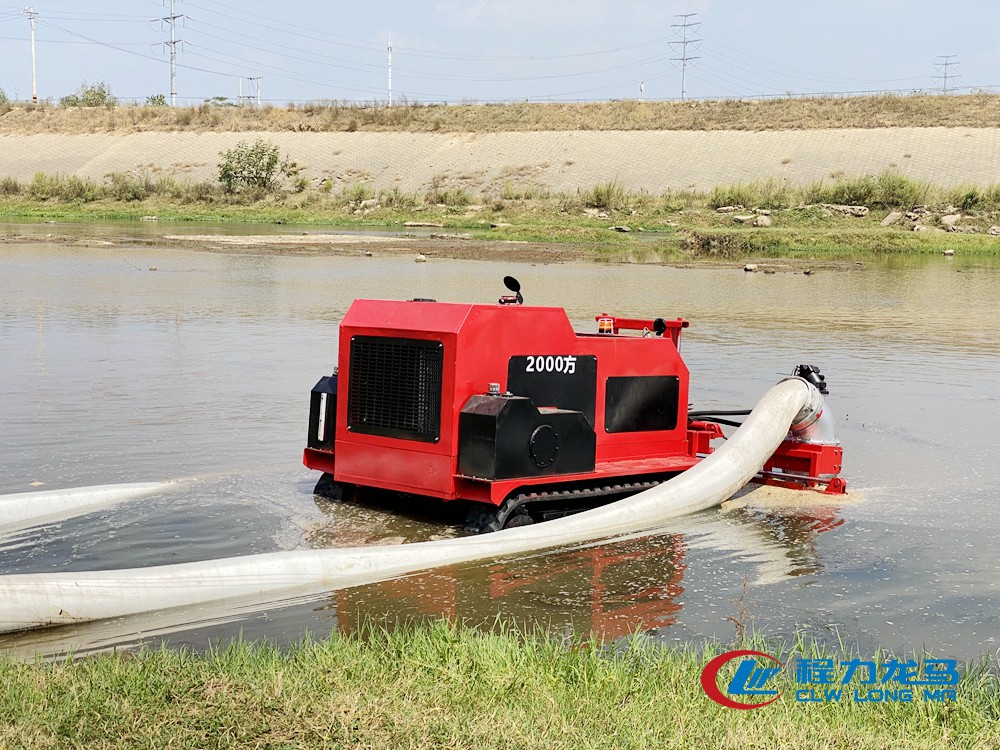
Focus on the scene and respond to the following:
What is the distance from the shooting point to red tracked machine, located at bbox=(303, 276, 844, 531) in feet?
24.9

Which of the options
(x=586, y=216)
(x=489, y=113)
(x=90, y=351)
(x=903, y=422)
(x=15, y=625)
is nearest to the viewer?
(x=15, y=625)

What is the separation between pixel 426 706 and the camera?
4.66 meters

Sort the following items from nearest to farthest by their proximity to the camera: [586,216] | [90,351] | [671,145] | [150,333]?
[90,351] < [150,333] < [586,216] < [671,145]

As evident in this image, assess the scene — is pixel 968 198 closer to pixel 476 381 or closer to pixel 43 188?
pixel 43 188

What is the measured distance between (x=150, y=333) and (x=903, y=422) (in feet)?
33.1

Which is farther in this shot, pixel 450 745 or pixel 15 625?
pixel 15 625

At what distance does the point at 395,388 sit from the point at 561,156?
6582 centimetres

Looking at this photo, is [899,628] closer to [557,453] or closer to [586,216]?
[557,453]

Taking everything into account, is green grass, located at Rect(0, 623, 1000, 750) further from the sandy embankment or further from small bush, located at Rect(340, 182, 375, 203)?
the sandy embankment

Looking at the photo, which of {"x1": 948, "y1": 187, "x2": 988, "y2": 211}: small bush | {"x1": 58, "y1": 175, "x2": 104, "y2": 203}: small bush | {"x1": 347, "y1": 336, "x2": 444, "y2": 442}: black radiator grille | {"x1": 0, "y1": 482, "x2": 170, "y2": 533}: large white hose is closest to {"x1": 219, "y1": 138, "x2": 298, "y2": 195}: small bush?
{"x1": 58, "y1": 175, "x2": 104, "y2": 203}: small bush

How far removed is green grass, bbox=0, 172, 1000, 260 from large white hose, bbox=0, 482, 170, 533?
2813 centimetres

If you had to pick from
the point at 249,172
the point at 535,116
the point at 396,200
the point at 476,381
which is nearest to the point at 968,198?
the point at 396,200

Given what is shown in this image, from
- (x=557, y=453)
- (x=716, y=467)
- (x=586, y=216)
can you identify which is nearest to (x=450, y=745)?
(x=557, y=453)

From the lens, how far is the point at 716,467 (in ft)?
28.7
